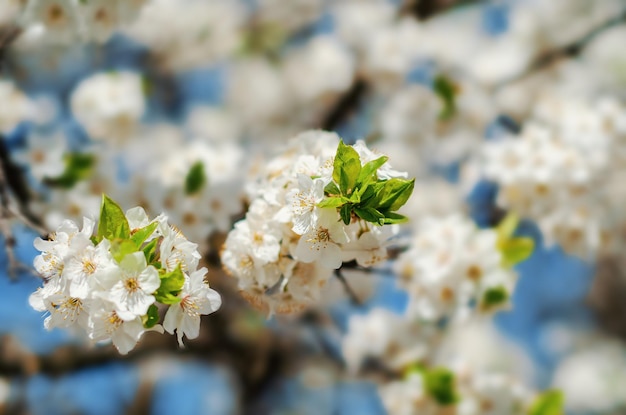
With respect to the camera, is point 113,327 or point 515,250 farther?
point 515,250

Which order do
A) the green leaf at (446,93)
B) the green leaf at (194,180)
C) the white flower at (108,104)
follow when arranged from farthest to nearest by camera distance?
1. the green leaf at (446,93)
2. the white flower at (108,104)
3. the green leaf at (194,180)

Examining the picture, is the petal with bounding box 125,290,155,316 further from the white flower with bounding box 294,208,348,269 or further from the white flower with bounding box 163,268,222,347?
the white flower with bounding box 294,208,348,269

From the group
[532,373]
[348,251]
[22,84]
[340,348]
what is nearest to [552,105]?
[340,348]

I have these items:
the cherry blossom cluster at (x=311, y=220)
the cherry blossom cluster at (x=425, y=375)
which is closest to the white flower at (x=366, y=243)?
the cherry blossom cluster at (x=311, y=220)

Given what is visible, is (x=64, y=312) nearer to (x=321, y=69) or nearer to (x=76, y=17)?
(x=76, y=17)

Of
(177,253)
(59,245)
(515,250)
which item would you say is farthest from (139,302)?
(515,250)

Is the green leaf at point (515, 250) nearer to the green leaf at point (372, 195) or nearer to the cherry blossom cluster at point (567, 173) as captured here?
the cherry blossom cluster at point (567, 173)
